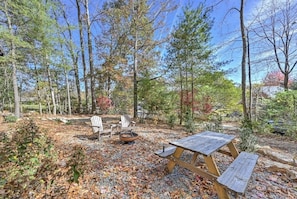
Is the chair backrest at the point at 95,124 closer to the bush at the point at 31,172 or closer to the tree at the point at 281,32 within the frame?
the bush at the point at 31,172

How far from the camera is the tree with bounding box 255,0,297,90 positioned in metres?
6.84

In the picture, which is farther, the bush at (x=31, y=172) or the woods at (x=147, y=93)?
the woods at (x=147, y=93)

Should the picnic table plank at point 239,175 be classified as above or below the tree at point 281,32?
below

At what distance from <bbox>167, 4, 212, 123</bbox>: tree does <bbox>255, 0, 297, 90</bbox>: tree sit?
9.41 feet

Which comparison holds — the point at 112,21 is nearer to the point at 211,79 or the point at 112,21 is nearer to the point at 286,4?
the point at 211,79

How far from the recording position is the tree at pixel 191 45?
587cm

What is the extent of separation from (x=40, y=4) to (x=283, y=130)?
1131 cm

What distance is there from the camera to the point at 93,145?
356 cm

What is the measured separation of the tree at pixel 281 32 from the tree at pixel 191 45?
9.41 feet

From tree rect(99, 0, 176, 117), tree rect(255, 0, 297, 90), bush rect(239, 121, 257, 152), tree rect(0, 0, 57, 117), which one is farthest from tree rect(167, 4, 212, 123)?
tree rect(0, 0, 57, 117)

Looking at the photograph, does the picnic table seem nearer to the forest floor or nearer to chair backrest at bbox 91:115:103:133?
the forest floor

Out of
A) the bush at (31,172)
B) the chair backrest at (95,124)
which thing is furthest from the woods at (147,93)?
the chair backrest at (95,124)

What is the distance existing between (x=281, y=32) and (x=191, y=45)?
6365 millimetres

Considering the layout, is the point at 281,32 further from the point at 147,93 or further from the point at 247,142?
the point at 247,142
